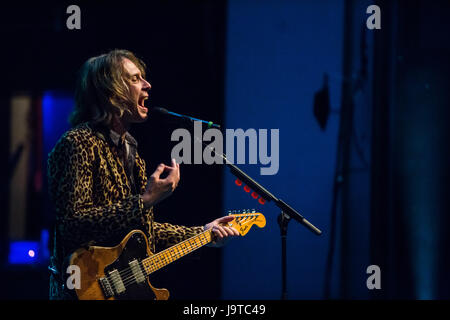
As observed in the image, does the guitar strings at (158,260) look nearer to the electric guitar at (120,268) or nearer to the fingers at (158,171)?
the electric guitar at (120,268)

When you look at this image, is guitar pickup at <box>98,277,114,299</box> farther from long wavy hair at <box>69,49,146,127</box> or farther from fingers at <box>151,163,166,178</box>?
long wavy hair at <box>69,49,146,127</box>

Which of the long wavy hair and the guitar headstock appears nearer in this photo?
the long wavy hair

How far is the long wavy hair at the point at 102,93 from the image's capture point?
2.55m

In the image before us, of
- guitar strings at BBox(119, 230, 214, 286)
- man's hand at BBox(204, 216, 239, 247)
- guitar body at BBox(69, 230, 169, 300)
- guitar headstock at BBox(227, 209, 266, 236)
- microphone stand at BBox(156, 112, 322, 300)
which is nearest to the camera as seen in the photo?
guitar body at BBox(69, 230, 169, 300)

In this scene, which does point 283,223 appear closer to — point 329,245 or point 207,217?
point 207,217

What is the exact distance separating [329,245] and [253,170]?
3.63 ft

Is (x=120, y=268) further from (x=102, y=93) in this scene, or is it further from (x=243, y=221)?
(x=102, y=93)

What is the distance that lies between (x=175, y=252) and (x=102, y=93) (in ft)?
3.00

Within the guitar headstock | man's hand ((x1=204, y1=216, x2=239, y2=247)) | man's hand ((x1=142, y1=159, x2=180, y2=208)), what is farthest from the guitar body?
the guitar headstock

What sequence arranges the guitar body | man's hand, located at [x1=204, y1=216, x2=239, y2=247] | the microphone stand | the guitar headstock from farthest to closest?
the guitar headstock < man's hand, located at [x1=204, y1=216, x2=239, y2=247] < the microphone stand < the guitar body

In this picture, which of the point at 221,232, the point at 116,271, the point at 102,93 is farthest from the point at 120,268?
the point at 102,93

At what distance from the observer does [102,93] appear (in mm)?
2559

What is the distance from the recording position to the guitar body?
2186 millimetres

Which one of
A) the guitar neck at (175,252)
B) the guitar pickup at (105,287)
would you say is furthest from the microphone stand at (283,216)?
the guitar pickup at (105,287)
